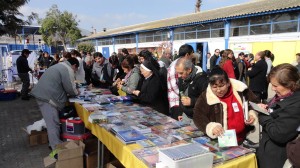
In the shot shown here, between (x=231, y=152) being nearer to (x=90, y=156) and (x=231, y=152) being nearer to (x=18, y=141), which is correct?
(x=90, y=156)

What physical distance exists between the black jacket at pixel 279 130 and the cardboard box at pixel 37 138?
3744mm

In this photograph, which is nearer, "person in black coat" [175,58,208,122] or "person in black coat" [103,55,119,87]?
"person in black coat" [175,58,208,122]

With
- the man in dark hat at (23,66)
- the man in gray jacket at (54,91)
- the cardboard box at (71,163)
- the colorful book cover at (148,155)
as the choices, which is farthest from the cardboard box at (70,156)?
the man in dark hat at (23,66)

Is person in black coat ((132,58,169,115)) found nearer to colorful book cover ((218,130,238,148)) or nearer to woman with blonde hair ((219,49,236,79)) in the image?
colorful book cover ((218,130,238,148))

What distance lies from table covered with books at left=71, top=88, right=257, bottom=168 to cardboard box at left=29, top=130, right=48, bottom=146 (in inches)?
56.3

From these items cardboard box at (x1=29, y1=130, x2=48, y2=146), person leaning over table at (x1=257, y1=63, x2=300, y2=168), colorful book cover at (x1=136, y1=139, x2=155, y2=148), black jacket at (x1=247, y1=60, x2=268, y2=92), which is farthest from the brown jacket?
black jacket at (x1=247, y1=60, x2=268, y2=92)

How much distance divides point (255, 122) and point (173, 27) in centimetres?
1523

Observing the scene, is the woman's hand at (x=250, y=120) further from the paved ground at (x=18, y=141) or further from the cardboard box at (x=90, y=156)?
the paved ground at (x=18, y=141)

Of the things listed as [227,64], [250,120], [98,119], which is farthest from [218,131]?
[227,64]

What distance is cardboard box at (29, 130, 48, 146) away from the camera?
4418 millimetres

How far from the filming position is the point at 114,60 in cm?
540

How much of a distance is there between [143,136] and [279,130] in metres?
1.09

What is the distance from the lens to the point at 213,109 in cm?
208

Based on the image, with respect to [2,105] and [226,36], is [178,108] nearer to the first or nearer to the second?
[2,105]
